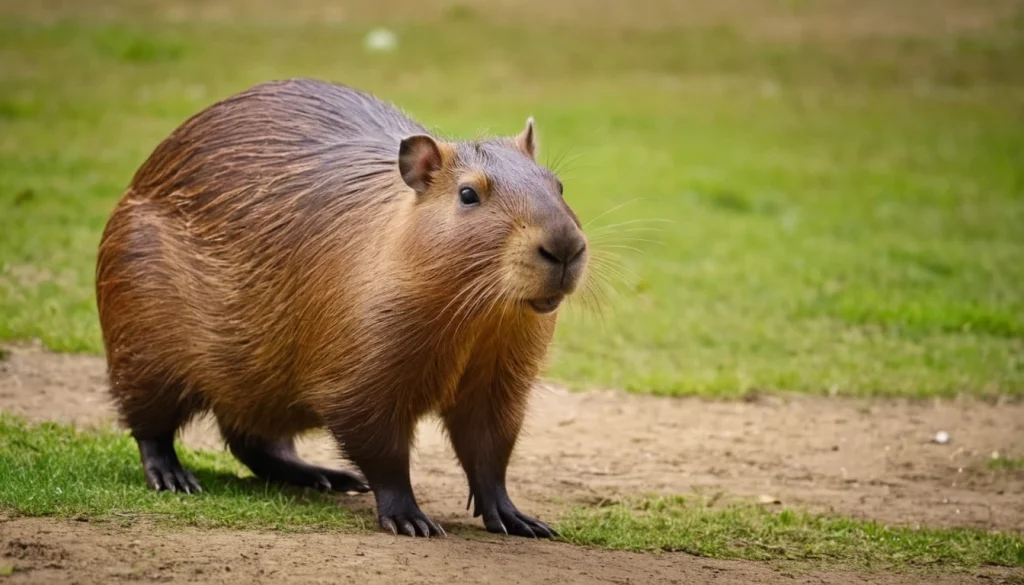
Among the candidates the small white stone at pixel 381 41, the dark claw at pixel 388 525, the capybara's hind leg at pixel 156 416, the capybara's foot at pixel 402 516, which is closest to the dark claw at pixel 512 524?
the capybara's foot at pixel 402 516

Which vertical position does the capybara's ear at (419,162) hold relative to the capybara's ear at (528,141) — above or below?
below

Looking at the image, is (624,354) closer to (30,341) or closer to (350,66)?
(30,341)

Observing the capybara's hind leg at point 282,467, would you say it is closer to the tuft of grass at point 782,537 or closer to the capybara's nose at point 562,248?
the tuft of grass at point 782,537

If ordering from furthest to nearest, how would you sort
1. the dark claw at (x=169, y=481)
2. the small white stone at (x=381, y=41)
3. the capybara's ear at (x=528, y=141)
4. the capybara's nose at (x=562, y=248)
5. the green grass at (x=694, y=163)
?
the small white stone at (x=381, y=41) < the green grass at (x=694, y=163) < the dark claw at (x=169, y=481) < the capybara's ear at (x=528, y=141) < the capybara's nose at (x=562, y=248)

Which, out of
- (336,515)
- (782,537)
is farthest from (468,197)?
(782,537)

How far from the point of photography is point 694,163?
615 inches

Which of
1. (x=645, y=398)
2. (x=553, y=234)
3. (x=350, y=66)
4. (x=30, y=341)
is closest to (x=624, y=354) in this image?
(x=645, y=398)

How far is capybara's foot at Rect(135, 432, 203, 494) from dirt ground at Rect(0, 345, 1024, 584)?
0.84 m

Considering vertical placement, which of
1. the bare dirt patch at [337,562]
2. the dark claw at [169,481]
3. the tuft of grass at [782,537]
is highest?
the bare dirt patch at [337,562]

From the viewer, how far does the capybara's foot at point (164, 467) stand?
600 cm

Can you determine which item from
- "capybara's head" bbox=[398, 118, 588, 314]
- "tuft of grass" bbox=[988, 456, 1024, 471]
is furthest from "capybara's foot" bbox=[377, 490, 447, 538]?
"tuft of grass" bbox=[988, 456, 1024, 471]

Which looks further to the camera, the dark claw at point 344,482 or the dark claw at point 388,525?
the dark claw at point 344,482

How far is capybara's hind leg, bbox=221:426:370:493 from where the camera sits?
6469 mm

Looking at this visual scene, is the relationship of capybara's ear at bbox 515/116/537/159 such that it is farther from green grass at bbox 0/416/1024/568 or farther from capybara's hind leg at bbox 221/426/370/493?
capybara's hind leg at bbox 221/426/370/493
